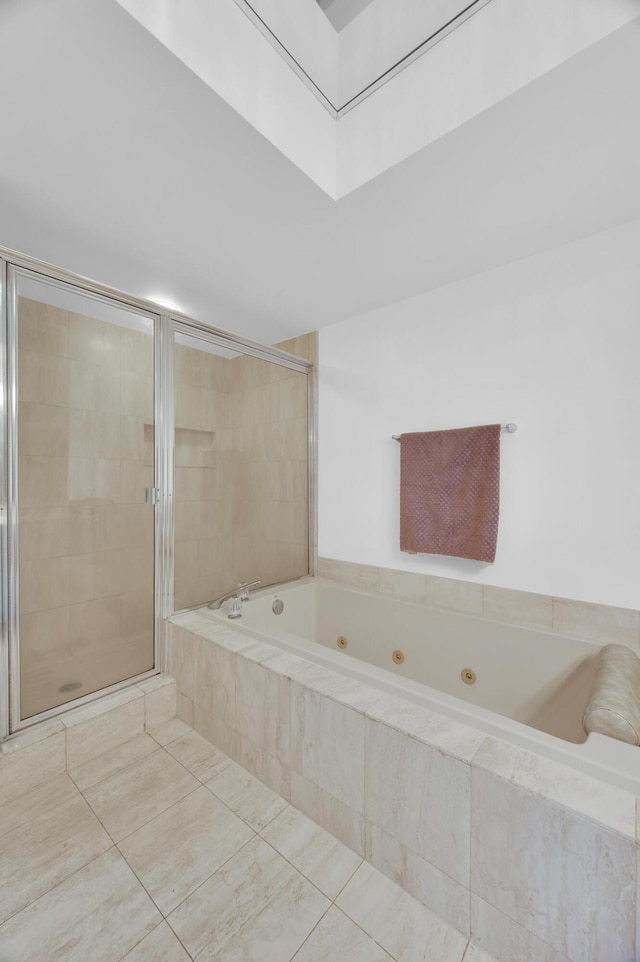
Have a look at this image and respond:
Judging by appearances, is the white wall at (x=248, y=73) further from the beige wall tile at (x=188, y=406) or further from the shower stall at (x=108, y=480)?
the beige wall tile at (x=188, y=406)

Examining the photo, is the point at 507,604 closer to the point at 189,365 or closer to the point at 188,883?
the point at 188,883

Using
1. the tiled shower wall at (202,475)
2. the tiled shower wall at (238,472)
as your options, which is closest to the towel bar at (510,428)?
the tiled shower wall at (238,472)

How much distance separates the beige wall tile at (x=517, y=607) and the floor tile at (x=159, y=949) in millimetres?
1565

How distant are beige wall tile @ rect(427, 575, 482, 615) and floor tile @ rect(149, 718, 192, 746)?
4.40ft

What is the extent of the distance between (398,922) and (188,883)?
0.58m

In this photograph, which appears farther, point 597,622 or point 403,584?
point 403,584

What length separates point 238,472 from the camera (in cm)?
223

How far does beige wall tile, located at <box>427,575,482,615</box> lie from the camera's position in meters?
1.94

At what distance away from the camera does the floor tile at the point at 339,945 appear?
92cm

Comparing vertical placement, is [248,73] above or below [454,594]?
above

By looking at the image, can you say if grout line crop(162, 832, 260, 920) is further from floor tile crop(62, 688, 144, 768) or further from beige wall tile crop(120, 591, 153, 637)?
beige wall tile crop(120, 591, 153, 637)

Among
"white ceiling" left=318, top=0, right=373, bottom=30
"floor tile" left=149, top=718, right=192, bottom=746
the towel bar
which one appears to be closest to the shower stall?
"floor tile" left=149, top=718, right=192, bottom=746

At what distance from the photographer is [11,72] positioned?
99cm

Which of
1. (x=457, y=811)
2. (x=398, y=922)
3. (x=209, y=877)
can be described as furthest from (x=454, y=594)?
(x=209, y=877)
